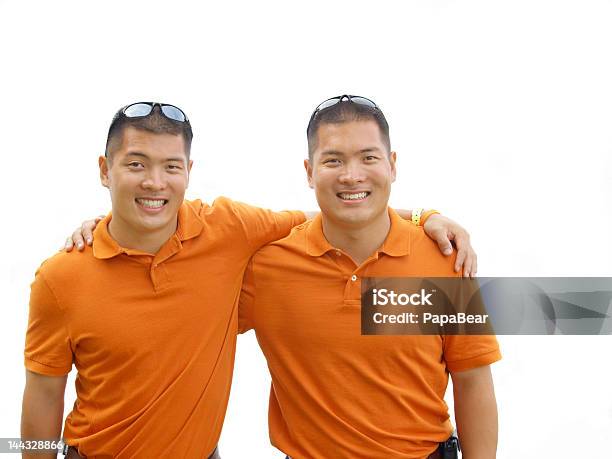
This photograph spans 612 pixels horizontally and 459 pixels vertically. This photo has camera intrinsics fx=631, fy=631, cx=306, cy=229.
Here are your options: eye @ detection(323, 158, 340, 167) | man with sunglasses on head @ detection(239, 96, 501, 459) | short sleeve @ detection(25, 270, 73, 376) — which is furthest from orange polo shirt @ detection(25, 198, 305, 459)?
eye @ detection(323, 158, 340, 167)

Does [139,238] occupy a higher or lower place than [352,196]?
lower

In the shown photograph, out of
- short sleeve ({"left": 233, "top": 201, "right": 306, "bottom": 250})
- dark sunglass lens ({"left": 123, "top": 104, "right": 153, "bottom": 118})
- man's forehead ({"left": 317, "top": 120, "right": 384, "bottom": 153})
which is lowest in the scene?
short sleeve ({"left": 233, "top": 201, "right": 306, "bottom": 250})

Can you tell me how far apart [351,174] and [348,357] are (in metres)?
0.75

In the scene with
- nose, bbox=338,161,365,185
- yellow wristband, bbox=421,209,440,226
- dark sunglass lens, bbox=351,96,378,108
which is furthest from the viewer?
yellow wristband, bbox=421,209,440,226

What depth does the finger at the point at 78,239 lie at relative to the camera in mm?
2682

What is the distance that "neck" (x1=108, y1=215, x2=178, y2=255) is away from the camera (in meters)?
2.65

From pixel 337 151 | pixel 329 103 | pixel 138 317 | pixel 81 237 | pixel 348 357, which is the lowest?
pixel 348 357

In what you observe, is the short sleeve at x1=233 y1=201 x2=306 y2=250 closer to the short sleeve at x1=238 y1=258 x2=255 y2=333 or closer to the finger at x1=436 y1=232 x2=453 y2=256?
the short sleeve at x1=238 y1=258 x2=255 y2=333

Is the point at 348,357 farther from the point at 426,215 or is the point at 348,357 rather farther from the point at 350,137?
the point at 350,137

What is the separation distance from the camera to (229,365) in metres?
2.83

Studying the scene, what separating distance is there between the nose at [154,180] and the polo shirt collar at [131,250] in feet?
0.78

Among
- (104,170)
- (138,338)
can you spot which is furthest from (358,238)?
(104,170)

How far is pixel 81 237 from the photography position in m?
2.73

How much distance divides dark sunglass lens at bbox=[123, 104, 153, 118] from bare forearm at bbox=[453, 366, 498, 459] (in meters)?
1.78
